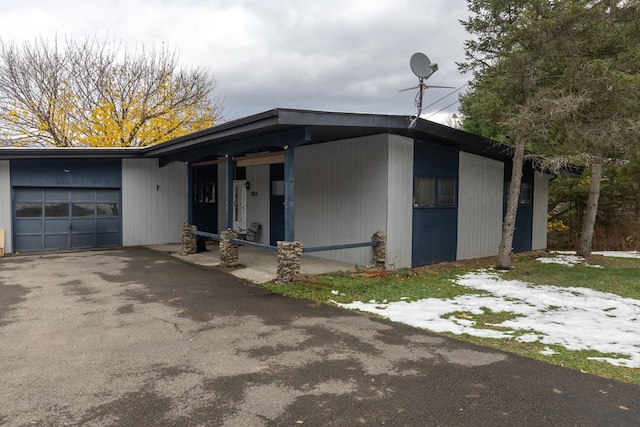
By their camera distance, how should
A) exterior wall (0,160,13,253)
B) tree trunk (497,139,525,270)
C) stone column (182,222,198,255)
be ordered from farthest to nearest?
exterior wall (0,160,13,253) → stone column (182,222,198,255) → tree trunk (497,139,525,270)

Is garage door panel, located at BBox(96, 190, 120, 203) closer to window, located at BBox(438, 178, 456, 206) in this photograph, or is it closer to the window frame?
the window frame

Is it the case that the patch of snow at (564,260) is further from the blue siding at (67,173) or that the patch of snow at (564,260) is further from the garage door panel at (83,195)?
the garage door panel at (83,195)

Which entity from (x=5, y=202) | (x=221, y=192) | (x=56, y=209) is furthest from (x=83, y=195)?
(x=221, y=192)

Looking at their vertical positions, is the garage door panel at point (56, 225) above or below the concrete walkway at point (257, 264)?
above

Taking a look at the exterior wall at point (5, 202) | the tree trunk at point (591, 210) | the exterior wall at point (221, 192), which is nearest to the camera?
the exterior wall at point (5, 202)

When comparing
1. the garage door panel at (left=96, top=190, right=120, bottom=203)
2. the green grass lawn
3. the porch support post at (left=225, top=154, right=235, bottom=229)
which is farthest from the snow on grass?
the garage door panel at (left=96, top=190, right=120, bottom=203)

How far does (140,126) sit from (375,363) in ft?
67.1

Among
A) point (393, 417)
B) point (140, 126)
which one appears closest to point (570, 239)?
point (393, 417)

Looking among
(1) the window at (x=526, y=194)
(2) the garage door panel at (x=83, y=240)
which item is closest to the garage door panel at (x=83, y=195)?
(2) the garage door panel at (x=83, y=240)

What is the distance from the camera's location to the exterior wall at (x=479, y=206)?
1030 centimetres

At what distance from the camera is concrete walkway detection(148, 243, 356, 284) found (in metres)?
8.16

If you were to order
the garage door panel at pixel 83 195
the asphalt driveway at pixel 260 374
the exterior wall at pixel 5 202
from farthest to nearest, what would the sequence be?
the garage door panel at pixel 83 195
the exterior wall at pixel 5 202
the asphalt driveway at pixel 260 374

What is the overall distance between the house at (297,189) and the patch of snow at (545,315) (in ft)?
7.80

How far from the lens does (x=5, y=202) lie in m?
11.1
